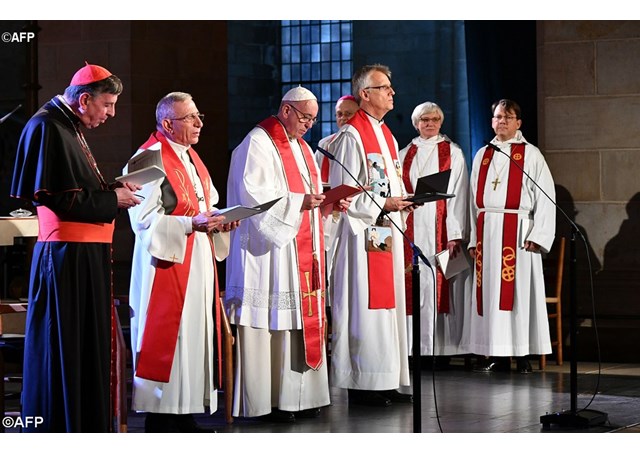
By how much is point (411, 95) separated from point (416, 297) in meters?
11.3

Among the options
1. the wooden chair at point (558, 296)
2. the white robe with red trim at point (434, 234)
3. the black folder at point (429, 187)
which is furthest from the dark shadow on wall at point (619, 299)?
the black folder at point (429, 187)

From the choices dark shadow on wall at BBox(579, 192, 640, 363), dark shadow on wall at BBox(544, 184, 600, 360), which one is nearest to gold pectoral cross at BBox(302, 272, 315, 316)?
dark shadow on wall at BBox(544, 184, 600, 360)

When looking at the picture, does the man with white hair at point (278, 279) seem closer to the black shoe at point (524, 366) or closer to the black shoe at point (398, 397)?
the black shoe at point (398, 397)

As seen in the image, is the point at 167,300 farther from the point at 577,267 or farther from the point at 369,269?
the point at 577,267

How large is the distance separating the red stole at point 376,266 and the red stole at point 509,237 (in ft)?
5.92

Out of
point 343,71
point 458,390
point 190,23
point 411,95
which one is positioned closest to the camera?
point 458,390

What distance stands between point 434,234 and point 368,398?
207 cm

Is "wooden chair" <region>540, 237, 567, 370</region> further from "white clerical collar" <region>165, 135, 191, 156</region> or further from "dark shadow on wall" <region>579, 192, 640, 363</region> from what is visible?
"white clerical collar" <region>165, 135, 191, 156</region>

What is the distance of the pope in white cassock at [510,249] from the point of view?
352 inches

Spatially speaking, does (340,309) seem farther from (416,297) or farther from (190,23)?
(190,23)

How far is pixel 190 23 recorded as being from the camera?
12.3 meters

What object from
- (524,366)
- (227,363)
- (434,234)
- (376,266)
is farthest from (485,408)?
(434,234)

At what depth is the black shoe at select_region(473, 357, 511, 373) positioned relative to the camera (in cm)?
904

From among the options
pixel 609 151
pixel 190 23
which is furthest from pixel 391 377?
pixel 190 23
